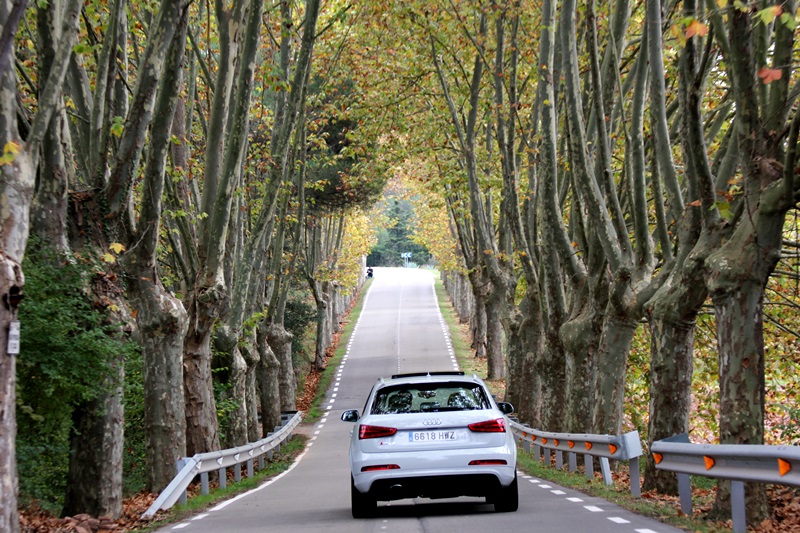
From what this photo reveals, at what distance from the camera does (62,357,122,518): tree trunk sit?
38.4 feet

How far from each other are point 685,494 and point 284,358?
1011 inches

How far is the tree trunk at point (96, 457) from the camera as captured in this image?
11695 mm

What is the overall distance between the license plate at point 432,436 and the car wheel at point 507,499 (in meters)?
0.79

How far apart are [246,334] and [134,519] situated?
45.0 feet

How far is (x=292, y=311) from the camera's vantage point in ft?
145

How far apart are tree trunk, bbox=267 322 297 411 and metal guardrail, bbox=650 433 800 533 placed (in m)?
23.4

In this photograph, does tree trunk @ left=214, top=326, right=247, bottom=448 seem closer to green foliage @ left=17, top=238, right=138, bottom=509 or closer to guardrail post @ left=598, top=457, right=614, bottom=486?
green foliage @ left=17, top=238, right=138, bottom=509

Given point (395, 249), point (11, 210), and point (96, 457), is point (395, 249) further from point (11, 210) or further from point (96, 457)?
point (11, 210)

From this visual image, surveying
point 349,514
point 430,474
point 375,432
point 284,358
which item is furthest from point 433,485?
point 284,358

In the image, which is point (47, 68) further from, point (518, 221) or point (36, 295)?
point (518, 221)

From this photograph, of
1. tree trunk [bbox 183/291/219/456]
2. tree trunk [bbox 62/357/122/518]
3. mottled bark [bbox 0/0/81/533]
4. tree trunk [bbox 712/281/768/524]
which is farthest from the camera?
tree trunk [bbox 183/291/219/456]

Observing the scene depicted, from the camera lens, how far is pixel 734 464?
8.53 meters

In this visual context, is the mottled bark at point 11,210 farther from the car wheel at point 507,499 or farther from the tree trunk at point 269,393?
the tree trunk at point 269,393

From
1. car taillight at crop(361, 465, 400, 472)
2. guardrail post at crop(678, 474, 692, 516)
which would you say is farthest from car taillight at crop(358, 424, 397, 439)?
guardrail post at crop(678, 474, 692, 516)
